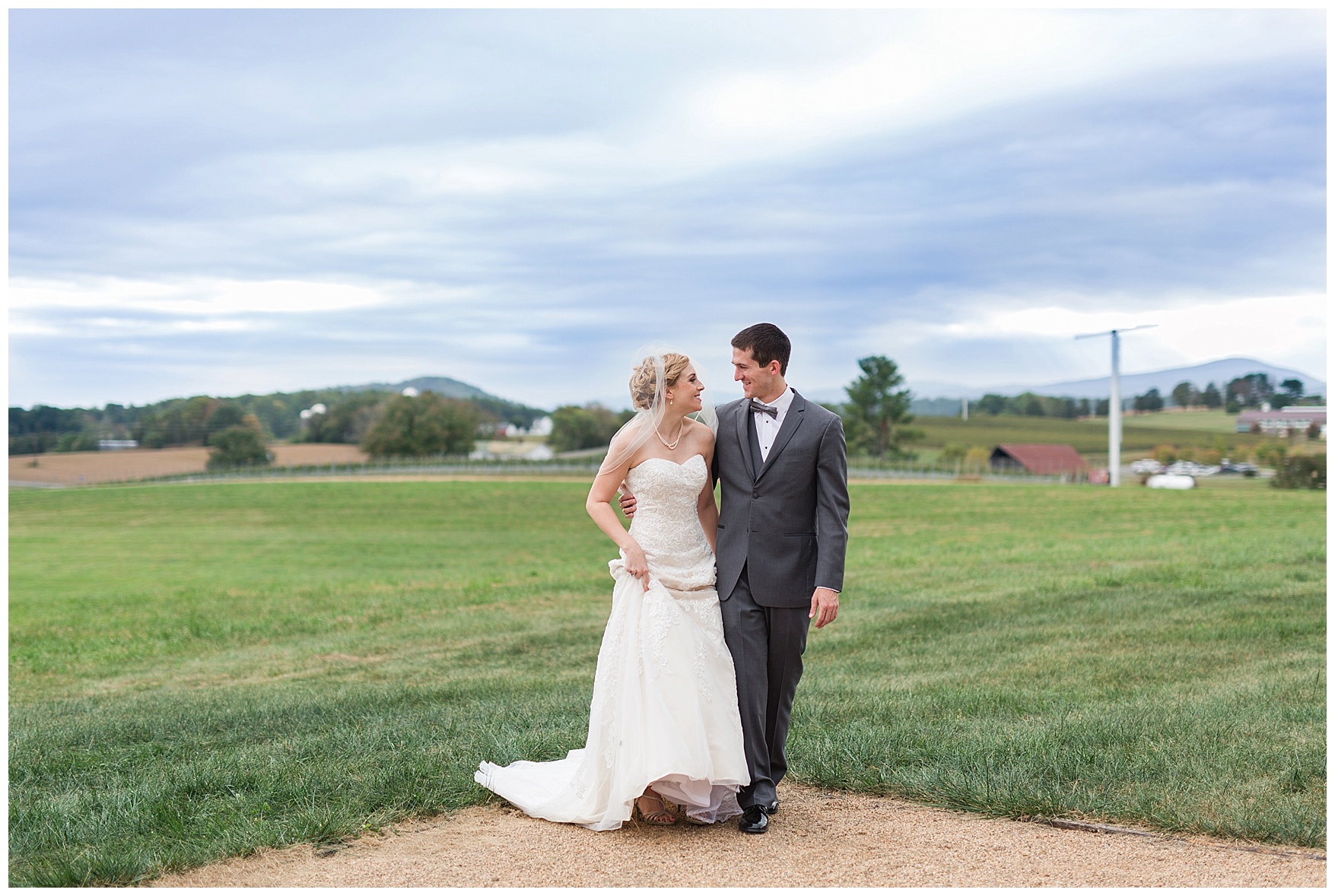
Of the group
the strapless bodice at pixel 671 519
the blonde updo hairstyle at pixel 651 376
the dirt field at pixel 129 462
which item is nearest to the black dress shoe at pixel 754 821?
the strapless bodice at pixel 671 519

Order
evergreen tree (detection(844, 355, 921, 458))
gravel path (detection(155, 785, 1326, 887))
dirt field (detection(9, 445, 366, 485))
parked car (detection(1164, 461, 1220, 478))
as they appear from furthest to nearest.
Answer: evergreen tree (detection(844, 355, 921, 458))
dirt field (detection(9, 445, 366, 485))
parked car (detection(1164, 461, 1220, 478))
gravel path (detection(155, 785, 1326, 887))

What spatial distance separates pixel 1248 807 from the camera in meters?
4.95

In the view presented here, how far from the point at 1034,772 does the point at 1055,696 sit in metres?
2.35

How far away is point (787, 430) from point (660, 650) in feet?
3.85

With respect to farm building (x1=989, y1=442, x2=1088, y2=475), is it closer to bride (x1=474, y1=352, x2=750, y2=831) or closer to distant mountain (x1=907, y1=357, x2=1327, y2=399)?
distant mountain (x1=907, y1=357, x2=1327, y2=399)

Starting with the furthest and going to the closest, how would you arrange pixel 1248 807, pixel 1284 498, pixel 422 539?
pixel 1284 498, pixel 422 539, pixel 1248 807

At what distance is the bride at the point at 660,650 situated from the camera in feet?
16.1

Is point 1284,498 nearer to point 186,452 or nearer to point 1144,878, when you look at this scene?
point 1144,878

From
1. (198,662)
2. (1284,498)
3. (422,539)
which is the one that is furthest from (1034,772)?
(1284,498)

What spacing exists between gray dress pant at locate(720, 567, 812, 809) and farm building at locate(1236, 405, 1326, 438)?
7640cm

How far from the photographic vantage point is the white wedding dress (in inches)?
193

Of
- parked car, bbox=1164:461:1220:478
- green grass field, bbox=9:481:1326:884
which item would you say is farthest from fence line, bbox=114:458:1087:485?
green grass field, bbox=9:481:1326:884

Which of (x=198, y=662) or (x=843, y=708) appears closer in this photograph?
(x=843, y=708)

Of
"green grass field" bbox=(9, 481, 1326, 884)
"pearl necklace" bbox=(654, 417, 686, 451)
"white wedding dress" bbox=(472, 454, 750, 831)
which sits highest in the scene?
"pearl necklace" bbox=(654, 417, 686, 451)
